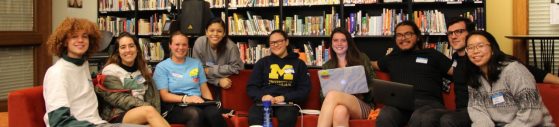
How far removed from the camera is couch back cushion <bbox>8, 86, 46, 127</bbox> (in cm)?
249

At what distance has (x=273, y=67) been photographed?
3.56m

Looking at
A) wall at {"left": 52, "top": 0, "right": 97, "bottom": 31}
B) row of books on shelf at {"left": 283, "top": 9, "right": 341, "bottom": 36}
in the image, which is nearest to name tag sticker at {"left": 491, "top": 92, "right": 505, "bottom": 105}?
row of books on shelf at {"left": 283, "top": 9, "right": 341, "bottom": 36}

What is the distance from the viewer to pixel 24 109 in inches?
98.0

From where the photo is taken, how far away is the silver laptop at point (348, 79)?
3.38 metres

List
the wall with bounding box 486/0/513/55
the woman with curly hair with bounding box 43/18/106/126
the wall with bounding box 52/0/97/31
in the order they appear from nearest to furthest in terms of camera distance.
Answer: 1. the woman with curly hair with bounding box 43/18/106/126
2. the wall with bounding box 486/0/513/55
3. the wall with bounding box 52/0/97/31

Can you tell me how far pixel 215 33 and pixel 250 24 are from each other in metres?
1.69

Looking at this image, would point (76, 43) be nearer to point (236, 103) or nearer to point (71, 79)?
point (71, 79)

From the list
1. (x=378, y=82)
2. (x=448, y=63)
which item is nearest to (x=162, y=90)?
(x=378, y=82)

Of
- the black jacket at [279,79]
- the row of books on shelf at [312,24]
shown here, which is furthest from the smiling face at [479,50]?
the row of books on shelf at [312,24]

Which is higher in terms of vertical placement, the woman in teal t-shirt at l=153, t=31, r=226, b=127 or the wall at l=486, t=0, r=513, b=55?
the wall at l=486, t=0, r=513, b=55

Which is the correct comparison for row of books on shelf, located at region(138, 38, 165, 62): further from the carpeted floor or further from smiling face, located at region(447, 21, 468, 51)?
smiling face, located at region(447, 21, 468, 51)

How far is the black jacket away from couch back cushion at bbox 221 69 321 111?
0.15 meters

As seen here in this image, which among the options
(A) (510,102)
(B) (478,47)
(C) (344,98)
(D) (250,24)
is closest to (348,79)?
(C) (344,98)

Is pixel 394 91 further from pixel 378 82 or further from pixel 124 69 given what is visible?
pixel 124 69
